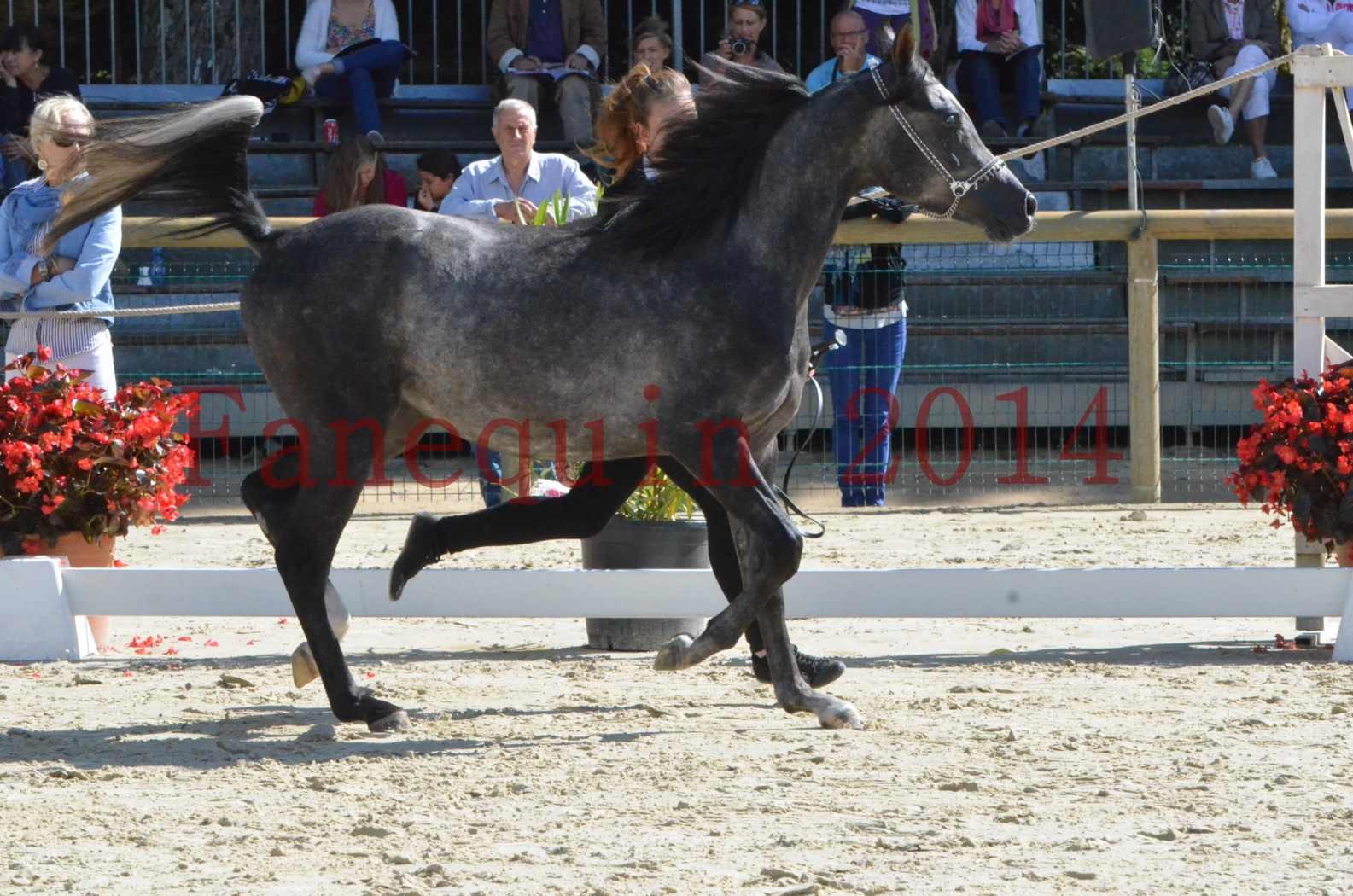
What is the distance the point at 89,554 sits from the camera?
6.15 metres

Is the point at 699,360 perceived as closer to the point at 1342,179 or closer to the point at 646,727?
the point at 646,727

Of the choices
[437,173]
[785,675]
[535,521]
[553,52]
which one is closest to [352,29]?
[553,52]

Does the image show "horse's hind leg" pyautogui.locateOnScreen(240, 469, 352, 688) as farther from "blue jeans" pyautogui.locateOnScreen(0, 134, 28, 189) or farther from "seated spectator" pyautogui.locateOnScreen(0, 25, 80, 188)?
"seated spectator" pyautogui.locateOnScreen(0, 25, 80, 188)

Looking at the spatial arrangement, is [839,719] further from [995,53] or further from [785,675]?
[995,53]

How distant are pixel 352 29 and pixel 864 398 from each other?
496 cm

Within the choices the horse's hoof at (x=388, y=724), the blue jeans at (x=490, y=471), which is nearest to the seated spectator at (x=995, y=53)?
the blue jeans at (x=490, y=471)

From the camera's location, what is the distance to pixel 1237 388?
393 inches

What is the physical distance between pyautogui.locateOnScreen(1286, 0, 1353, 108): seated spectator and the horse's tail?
945 cm

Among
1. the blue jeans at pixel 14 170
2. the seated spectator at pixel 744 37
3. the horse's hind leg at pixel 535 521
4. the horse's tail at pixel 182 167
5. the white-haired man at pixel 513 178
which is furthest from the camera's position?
the seated spectator at pixel 744 37

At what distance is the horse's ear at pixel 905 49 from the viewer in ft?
15.4

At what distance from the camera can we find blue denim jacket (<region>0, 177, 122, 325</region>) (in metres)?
6.45

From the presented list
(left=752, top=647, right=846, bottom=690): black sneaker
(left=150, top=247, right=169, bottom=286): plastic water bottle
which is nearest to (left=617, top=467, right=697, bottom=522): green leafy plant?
(left=752, top=647, right=846, bottom=690): black sneaker

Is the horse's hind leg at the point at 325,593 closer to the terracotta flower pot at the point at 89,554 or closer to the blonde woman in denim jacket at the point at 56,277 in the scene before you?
the terracotta flower pot at the point at 89,554

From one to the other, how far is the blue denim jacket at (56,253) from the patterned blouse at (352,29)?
566cm
